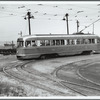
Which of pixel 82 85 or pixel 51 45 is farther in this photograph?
pixel 51 45

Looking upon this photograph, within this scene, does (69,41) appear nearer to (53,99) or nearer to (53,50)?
(53,50)

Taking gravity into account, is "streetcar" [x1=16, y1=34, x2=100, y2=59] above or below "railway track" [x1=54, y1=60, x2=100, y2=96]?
above

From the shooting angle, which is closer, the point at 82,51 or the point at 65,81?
the point at 65,81

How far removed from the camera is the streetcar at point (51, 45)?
20.1 metres

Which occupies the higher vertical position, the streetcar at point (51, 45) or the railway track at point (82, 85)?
the streetcar at point (51, 45)

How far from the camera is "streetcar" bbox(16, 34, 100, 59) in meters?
20.1

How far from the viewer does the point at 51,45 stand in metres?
21.2

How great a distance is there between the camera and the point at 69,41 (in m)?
22.9

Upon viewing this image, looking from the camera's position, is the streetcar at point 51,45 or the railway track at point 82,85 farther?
the streetcar at point 51,45

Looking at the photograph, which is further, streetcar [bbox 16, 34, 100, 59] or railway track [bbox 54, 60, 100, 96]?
streetcar [bbox 16, 34, 100, 59]

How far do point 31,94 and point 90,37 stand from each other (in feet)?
58.0

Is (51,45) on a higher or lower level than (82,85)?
higher

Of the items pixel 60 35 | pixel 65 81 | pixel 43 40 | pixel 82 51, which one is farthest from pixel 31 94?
pixel 82 51

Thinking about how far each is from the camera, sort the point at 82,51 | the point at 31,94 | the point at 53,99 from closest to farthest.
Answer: the point at 53,99, the point at 31,94, the point at 82,51
